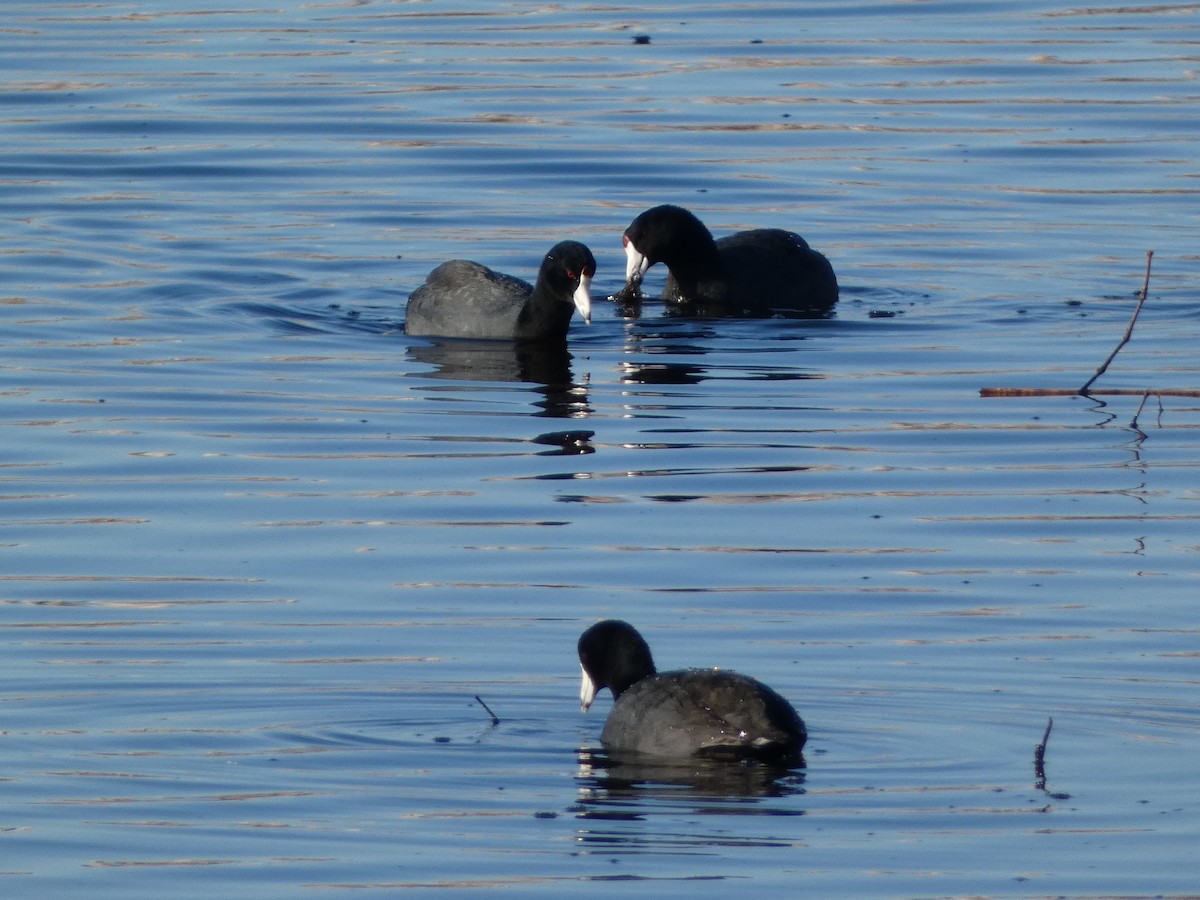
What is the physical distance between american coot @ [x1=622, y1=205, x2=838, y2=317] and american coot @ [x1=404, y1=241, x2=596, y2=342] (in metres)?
1.28

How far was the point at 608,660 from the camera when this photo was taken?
7.52 m

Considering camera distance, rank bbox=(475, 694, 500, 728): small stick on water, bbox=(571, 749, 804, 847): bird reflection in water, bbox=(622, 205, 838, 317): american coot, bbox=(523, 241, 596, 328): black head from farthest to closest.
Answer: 1. bbox=(622, 205, 838, 317): american coot
2. bbox=(523, 241, 596, 328): black head
3. bbox=(475, 694, 500, 728): small stick on water
4. bbox=(571, 749, 804, 847): bird reflection in water

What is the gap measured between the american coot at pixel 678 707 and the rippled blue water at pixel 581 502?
0.10 metres

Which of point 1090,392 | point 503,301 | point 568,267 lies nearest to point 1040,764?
point 1090,392

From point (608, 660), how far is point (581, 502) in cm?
260

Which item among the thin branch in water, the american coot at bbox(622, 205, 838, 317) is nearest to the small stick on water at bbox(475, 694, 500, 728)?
the thin branch in water

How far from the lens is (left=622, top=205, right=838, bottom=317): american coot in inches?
608

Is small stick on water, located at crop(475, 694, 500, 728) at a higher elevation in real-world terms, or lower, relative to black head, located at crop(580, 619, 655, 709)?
lower

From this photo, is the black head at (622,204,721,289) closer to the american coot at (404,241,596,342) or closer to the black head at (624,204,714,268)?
the black head at (624,204,714,268)

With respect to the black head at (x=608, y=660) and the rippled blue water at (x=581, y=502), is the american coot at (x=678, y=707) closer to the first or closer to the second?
the black head at (x=608, y=660)

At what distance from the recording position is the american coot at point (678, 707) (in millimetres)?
7035

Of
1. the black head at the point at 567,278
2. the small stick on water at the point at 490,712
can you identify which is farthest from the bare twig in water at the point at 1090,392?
the small stick on water at the point at 490,712

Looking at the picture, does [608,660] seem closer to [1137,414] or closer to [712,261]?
[1137,414]

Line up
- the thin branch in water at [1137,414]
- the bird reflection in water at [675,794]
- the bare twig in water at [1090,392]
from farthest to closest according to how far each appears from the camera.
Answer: the thin branch in water at [1137,414]
the bare twig in water at [1090,392]
the bird reflection in water at [675,794]
